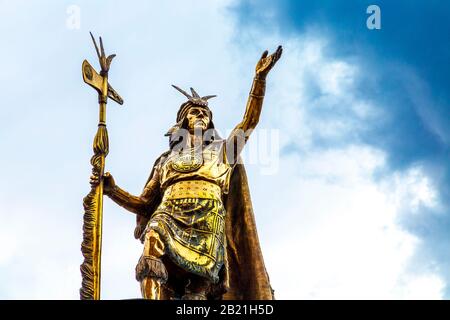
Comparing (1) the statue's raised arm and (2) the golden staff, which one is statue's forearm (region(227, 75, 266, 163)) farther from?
(2) the golden staff

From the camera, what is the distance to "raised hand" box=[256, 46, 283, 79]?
13.8 m

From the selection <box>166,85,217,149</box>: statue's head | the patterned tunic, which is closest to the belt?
the patterned tunic

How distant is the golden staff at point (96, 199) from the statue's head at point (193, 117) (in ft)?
2.74

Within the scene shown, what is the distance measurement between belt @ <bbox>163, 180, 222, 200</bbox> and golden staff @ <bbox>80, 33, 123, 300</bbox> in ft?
2.92

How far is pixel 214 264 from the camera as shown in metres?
12.9

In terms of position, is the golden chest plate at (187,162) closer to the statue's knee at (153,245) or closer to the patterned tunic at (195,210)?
the patterned tunic at (195,210)

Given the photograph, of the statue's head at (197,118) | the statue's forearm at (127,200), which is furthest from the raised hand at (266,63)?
the statue's forearm at (127,200)

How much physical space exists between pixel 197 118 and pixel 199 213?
1681mm

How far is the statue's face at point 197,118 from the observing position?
562 inches

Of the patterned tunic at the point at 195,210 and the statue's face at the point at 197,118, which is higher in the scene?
the statue's face at the point at 197,118

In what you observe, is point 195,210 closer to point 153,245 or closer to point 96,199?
point 153,245
